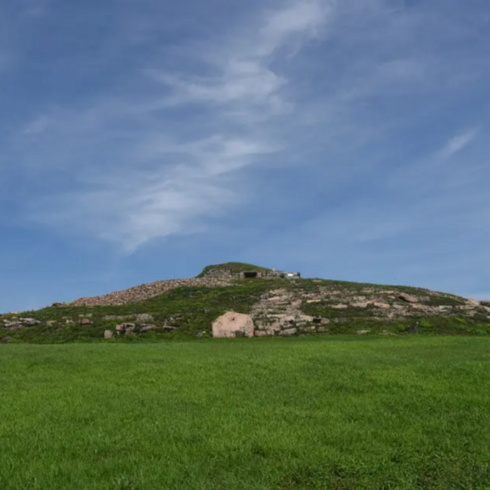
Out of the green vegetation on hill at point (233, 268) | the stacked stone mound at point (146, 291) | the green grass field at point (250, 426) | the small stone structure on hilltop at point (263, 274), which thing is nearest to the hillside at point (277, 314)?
the stacked stone mound at point (146, 291)

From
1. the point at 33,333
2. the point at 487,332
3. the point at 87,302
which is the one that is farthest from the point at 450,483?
the point at 87,302

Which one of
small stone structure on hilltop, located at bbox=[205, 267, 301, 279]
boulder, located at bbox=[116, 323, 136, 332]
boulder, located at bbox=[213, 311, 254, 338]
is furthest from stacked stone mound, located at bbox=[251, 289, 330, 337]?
small stone structure on hilltop, located at bbox=[205, 267, 301, 279]

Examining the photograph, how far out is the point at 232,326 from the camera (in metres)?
41.1

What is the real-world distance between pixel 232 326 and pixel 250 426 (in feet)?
96.4

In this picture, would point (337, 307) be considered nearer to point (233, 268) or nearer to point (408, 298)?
point (408, 298)

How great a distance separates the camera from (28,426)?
40.3ft

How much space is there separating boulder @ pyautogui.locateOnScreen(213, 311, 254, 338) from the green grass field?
66.1 ft

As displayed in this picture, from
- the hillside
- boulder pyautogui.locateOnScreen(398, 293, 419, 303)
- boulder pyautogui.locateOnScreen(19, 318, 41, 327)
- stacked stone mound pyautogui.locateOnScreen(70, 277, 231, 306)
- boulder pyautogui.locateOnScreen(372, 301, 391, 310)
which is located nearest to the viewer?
the hillside

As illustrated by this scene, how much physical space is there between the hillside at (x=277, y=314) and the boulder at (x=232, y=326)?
3.05 feet

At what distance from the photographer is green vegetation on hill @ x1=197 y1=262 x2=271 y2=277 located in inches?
3307

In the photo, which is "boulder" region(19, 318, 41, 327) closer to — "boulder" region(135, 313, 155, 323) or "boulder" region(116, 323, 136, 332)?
"boulder" region(135, 313, 155, 323)

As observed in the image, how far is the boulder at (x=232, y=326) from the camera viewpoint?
40.5 m

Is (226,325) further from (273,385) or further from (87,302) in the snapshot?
(87,302)

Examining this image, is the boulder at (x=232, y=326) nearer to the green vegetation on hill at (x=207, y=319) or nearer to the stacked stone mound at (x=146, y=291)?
the green vegetation on hill at (x=207, y=319)
